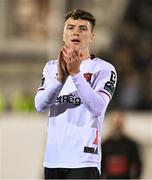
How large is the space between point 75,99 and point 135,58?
9.09 metres

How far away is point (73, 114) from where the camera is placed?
9.01 ft

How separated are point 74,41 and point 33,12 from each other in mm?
12340

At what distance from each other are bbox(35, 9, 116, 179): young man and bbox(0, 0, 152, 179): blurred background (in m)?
4.36

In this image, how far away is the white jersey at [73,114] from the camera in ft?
8.91

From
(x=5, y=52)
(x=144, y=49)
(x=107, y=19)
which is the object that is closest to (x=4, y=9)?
(x=5, y=52)

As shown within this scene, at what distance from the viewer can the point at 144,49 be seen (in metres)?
12.5

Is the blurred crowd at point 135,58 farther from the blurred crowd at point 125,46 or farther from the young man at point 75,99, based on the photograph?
the young man at point 75,99

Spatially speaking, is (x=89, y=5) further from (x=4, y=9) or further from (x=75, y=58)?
(x=75, y=58)

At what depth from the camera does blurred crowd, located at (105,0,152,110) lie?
11164 mm

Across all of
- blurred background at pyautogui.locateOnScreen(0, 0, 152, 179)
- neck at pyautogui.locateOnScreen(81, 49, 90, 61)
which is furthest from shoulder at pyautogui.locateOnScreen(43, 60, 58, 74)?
blurred background at pyautogui.locateOnScreen(0, 0, 152, 179)

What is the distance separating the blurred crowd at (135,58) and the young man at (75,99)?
7.81 metres

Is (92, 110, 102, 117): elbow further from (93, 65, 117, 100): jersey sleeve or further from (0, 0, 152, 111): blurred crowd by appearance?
(0, 0, 152, 111): blurred crowd

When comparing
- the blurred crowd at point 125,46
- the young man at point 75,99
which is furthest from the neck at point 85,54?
the blurred crowd at point 125,46

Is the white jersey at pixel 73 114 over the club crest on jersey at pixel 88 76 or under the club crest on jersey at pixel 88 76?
under
